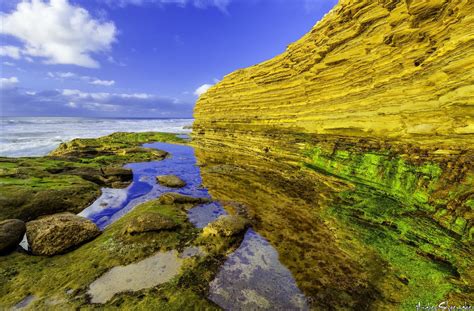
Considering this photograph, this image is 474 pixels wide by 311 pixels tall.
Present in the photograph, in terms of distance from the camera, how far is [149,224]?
10.9 m

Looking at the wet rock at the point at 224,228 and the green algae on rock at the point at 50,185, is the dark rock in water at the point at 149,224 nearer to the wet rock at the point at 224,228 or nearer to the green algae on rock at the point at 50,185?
the wet rock at the point at 224,228

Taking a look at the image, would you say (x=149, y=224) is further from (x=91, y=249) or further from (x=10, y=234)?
(x=10, y=234)

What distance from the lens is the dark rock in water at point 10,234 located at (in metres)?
8.97

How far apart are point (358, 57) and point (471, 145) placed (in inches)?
492

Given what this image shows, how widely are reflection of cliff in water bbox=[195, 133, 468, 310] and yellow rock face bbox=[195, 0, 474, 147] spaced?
5222mm

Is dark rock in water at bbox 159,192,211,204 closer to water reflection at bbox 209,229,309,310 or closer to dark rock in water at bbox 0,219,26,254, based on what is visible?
water reflection at bbox 209,229,309,310

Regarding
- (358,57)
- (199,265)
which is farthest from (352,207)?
(358,57)

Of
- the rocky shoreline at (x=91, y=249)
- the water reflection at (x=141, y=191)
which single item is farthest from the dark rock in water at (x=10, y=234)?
the water reflection at (x=141, y=191)

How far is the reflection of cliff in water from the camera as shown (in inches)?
299

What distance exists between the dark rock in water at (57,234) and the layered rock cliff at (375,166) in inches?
321

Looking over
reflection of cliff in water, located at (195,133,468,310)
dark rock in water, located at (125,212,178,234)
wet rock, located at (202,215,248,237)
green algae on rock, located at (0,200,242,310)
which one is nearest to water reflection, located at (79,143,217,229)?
wet rock, located at (202,215,248,237)

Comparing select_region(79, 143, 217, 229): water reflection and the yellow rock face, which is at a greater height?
the yellow rock face

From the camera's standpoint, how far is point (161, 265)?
8.72 m

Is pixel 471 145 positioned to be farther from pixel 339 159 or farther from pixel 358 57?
pixel 358 57
